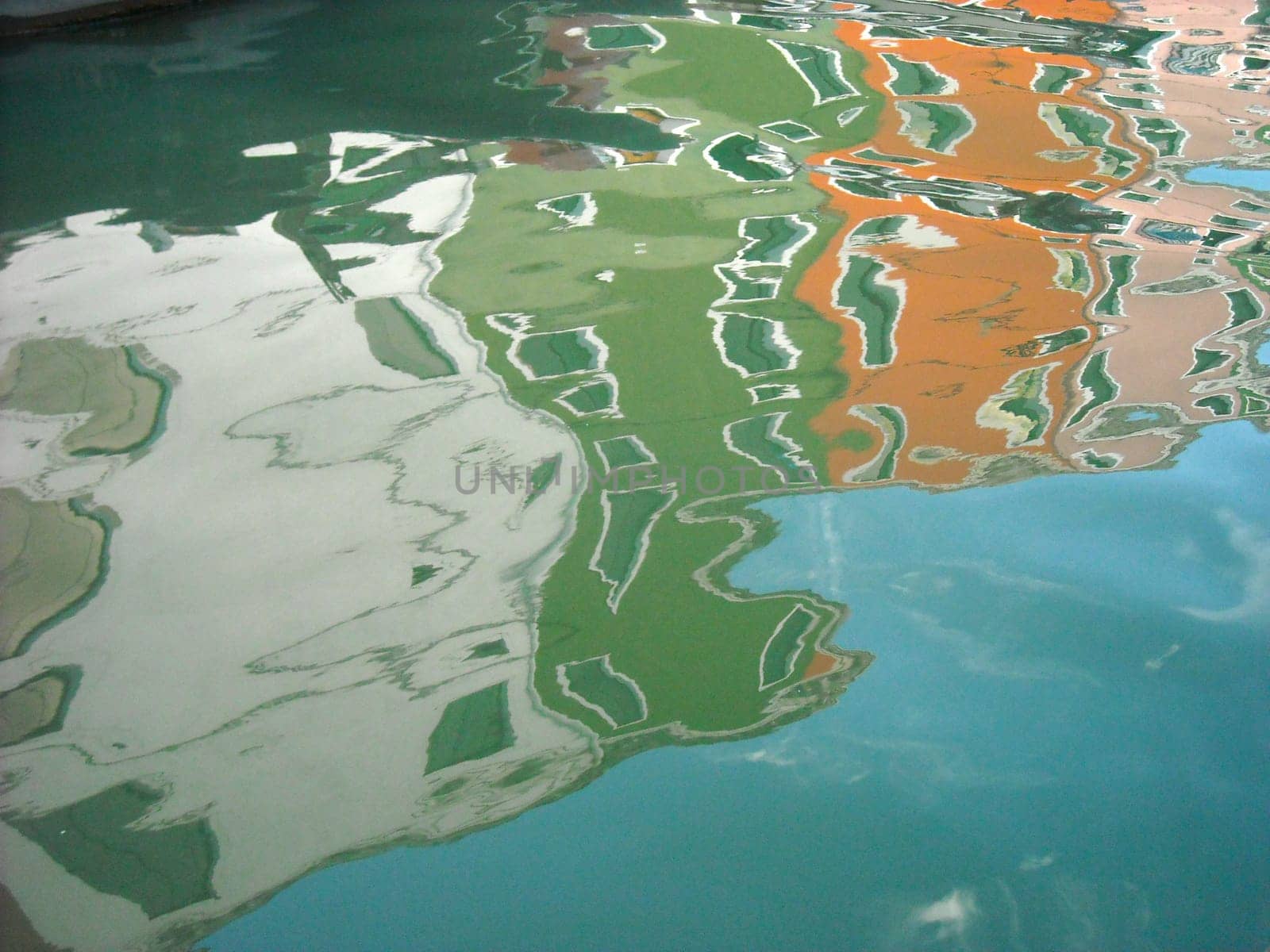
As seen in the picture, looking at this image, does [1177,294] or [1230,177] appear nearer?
[1177,294]

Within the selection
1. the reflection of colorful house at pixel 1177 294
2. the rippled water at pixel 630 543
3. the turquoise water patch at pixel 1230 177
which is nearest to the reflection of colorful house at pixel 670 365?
the rippled water at pixel 630 543

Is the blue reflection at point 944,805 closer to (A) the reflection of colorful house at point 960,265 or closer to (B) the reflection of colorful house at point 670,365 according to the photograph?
(B) the reflection of colorful house at point 670,365

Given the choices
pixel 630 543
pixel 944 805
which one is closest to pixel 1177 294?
pixel 630 543

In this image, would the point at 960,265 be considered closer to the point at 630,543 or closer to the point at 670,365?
the point at 670,365

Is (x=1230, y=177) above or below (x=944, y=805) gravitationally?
above

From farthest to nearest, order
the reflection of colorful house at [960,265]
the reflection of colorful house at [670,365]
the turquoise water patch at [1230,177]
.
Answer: the turquoise water patch at [1230,177] → the reflection of colorful house at [960,265] → the reflection of colorful house at [670,365]

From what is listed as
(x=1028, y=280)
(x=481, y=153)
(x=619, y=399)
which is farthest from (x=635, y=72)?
(x=619, y=399)

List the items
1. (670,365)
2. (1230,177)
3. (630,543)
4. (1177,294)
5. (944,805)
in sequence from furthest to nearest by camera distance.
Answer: (1230,177) < (1177,294) < (670,365) < (630,543) < (944,805)

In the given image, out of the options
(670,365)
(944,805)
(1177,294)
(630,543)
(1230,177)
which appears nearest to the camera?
(944,805)

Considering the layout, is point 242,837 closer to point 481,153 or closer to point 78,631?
point 78,631
